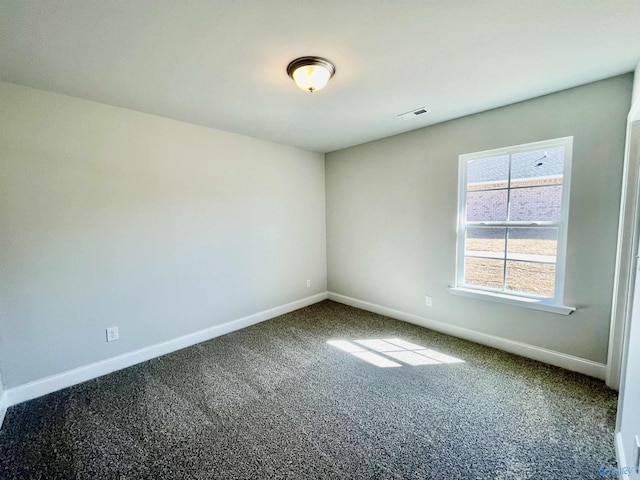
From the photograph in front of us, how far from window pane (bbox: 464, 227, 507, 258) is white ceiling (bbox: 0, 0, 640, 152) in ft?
4.03

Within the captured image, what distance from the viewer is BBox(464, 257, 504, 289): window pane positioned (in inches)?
109

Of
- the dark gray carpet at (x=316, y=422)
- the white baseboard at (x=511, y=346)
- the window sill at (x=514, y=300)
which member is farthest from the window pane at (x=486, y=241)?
the dark gray carpet at (x=316, y=422)

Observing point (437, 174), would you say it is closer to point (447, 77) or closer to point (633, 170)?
point (447, 77)

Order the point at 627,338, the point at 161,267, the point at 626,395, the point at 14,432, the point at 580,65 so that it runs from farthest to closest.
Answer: the point at 161,267
the point at 580,65
the point at 14,432
the point at 627,338
the point at 626,395

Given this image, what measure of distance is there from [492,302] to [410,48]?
8.08 ft

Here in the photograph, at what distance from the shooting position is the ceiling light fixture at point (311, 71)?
Result: 5.73ft

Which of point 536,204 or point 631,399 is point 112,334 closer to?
point 631,399

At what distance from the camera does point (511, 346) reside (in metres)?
2.66

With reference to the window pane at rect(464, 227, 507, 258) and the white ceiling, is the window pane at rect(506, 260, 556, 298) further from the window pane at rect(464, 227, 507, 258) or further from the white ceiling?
the white ceiling

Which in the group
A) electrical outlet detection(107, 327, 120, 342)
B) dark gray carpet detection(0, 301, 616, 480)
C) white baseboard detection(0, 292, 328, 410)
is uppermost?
electrical outlet detection(107, 327, 120, 342)

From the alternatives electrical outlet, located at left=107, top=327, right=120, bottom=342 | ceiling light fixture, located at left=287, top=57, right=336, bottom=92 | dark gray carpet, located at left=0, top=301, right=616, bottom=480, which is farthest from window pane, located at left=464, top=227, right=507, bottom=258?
electrical outlet, located at left=107, top=327, right=120, bottom=342

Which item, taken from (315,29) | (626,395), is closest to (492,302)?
(626,395)

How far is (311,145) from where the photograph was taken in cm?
379

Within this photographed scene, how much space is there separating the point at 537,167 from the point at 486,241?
0.81 meters
